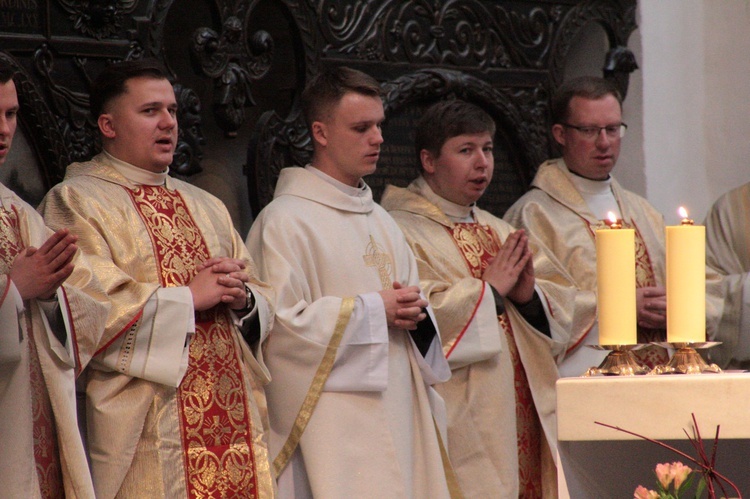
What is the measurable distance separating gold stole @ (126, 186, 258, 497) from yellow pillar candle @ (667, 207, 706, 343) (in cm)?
228

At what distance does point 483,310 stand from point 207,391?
1409 mm

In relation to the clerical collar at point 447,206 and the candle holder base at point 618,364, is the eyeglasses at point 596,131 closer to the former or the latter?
the clerical collar at point 447,206

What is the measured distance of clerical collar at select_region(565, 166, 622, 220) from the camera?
6.36 metres

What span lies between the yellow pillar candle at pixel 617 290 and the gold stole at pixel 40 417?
213 cm

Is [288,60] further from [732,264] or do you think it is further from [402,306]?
[732,264]

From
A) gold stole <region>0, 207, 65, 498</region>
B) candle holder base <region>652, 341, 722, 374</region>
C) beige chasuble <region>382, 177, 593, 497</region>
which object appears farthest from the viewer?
beige chasuble <region>382, 177, 593, 497</region>

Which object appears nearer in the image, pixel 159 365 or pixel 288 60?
pixel 159 365

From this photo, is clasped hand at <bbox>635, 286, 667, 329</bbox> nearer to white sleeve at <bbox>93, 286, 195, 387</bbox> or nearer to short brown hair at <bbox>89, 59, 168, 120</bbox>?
white sleeve at <bbox>93, 286, 195, 387</bbox>

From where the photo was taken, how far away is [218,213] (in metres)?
5.02

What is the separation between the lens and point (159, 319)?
4422 millimetres

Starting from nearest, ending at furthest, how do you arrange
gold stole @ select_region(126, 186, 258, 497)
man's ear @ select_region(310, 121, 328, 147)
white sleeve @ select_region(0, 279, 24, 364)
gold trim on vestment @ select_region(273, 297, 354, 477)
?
1. white sleeve @ select_region(0, 279, 24, 364)
2. gold stole @ select_region(126, 186, 258, 497)
3. gold trim on vestment @ select_region(273, 297, 354, 477)
4. man's ear @ select_region(310, 121, 328, 147)

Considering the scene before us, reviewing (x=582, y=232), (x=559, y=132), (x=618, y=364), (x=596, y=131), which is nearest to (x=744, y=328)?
(x=582, y=232)

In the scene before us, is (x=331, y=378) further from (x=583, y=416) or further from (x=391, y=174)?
(x=583, y=416)

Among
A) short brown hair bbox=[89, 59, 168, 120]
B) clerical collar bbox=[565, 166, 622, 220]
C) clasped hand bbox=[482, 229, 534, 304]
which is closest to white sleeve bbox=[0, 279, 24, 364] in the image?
short brown hair bbox=[89, 59, 168, 120]
